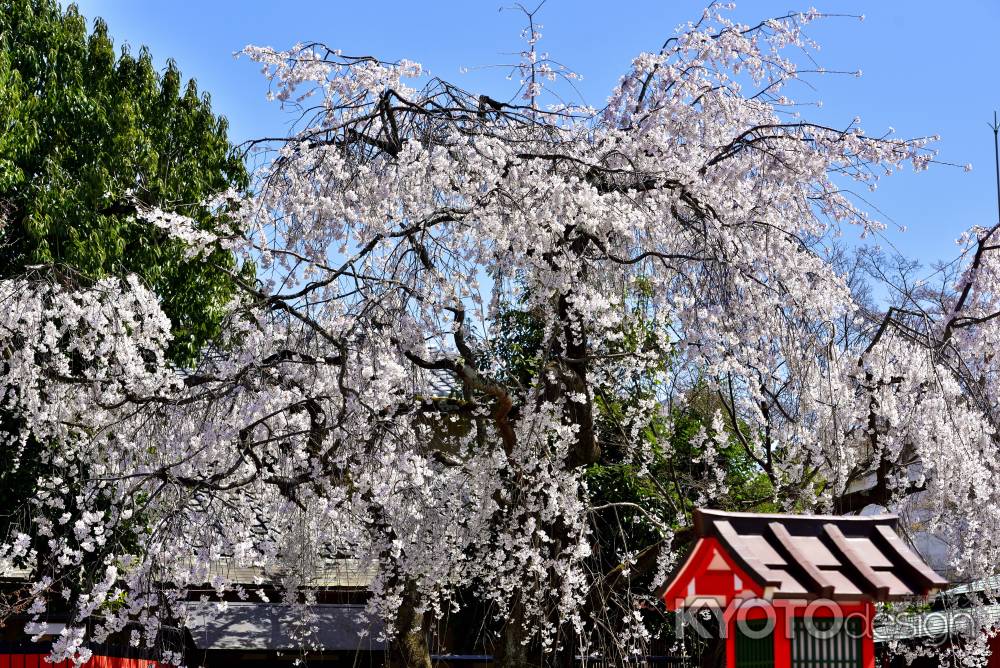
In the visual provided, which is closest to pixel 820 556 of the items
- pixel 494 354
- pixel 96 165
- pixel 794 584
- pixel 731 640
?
pixel 794 584

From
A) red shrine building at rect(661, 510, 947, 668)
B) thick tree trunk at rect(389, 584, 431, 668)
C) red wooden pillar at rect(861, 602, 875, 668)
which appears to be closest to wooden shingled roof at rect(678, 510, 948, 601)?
red shrine building at rect(661, 510, 947, 668)

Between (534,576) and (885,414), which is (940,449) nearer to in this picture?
(885,414)

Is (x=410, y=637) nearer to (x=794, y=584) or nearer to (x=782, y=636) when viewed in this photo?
(x=782, y=636)

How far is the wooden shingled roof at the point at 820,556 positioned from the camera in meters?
4.37

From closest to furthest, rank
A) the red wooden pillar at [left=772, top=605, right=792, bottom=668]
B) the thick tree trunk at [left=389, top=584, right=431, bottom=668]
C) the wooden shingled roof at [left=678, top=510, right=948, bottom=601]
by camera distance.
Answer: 1. the wooden shingled roof at [left=678, top=510, right=948, bottom=601]
2. the red wooden pillar at [left=772, top=605, right=792, bottom=668]
3. the thick tree trunk at [left=389, top=584, right=431, bottom=668]

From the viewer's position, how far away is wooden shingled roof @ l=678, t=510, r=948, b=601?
4.37m

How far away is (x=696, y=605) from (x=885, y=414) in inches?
138

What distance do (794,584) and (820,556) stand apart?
0.33 metres

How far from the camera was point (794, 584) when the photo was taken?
436 centimetres

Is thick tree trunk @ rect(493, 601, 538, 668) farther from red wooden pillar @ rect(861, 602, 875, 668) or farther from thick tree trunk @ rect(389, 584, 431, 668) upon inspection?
red wooden pillar @ rect(861, 602, 875, 668)

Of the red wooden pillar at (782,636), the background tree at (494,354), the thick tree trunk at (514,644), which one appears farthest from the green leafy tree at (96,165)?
the red wooden pillar at (782,636)

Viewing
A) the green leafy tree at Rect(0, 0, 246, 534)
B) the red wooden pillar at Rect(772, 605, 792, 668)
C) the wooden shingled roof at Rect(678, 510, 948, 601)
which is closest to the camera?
the wooden shingled roof at Rect(678, 510, 948, 601)

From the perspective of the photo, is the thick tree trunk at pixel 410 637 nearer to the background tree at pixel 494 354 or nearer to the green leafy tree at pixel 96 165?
the background tree at pixel 494 354

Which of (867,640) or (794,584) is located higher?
(794,584)
